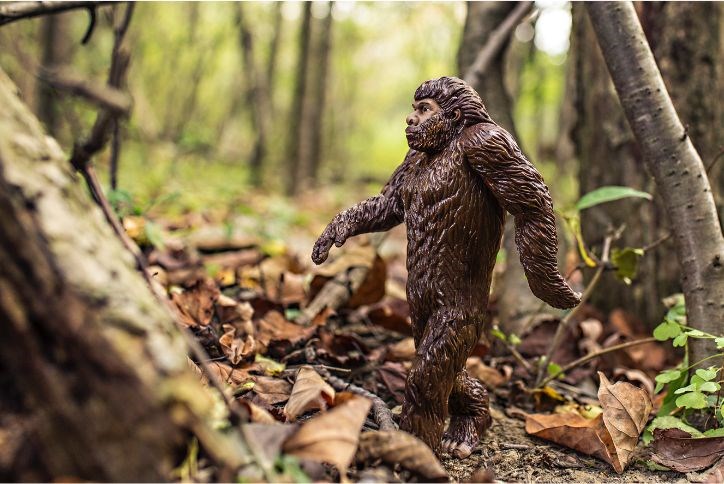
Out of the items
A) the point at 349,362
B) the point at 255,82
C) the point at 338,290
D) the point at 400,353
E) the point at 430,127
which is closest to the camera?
the point at 430,127

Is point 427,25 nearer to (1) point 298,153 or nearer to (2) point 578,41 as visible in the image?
(1) point 298,153

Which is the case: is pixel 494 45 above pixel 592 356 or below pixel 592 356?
above

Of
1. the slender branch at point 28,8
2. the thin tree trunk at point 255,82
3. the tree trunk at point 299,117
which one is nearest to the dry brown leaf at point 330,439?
the slender branch at point 28,8

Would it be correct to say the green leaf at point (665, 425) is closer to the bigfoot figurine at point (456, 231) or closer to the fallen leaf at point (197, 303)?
the bigfoot figurine at point (456, 231)

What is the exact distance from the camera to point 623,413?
7.54 ft

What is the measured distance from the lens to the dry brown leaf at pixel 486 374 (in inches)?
114

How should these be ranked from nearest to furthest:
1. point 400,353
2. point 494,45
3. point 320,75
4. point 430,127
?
point 430,127
point 400,353
point 494,45
point 320,75

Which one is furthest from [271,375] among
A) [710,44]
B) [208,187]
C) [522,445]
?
[208,187]

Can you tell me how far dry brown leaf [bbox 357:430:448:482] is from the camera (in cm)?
168

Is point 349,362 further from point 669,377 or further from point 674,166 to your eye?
point 674,166

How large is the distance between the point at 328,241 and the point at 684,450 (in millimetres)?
1391

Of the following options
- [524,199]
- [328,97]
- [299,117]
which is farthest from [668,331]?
[328,97]

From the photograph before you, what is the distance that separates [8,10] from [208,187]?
595 centimetres

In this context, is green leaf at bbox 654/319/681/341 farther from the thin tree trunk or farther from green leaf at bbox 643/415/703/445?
the thin tree trunk
